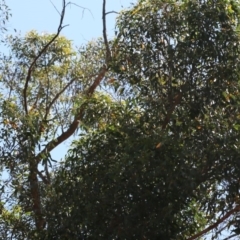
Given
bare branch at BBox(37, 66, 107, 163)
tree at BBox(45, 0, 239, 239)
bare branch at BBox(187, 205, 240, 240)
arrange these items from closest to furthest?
1. tree at BBox(45, 0, 239, 239)
2. bare branch at BBox(187, 205, 240, 240)
3. bare branch at BBox(37, 66, 107, 163)

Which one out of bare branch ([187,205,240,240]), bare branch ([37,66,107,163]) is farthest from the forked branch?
bare branch ([187,205,240,240])

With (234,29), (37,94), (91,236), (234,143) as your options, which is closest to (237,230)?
(234,143)

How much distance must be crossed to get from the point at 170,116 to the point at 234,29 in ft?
2.87

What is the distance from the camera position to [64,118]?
7.87 m

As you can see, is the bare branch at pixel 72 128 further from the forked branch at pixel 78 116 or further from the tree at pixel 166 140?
the tree at pixel 166 140

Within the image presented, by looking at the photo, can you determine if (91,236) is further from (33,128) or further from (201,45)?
(201,45)

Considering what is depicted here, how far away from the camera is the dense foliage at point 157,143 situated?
5.56m

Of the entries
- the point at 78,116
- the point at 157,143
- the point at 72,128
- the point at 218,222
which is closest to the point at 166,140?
the point at 157,143

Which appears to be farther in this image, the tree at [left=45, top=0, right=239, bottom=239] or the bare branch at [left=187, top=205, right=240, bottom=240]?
the bare branch at [left=187, top=205, right=240, bottom=240]

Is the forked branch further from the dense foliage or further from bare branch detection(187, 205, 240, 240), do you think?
bare branch detection(187, 205, 240, 240)

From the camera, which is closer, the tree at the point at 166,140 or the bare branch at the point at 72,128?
the tree at the point at 166,140

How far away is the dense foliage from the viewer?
18.2 ft

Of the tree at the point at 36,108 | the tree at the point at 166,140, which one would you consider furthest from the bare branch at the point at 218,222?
the tree at the point at 36,108

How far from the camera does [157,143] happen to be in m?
5.56
